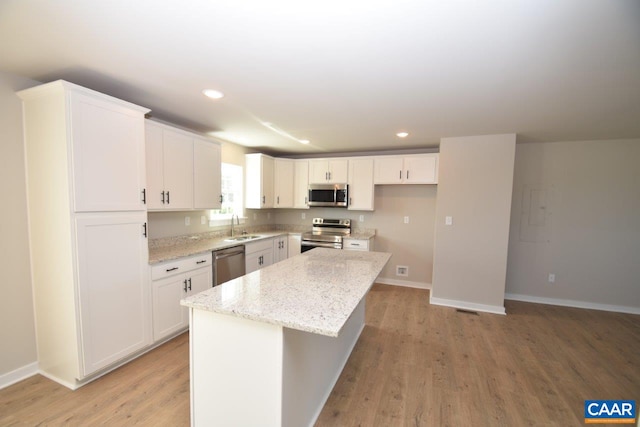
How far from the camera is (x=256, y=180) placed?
4.46m

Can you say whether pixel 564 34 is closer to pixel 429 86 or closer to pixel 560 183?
pixel 429 86

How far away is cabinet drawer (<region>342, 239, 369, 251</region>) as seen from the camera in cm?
439

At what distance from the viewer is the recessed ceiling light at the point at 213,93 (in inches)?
88.0

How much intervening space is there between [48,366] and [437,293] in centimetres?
421

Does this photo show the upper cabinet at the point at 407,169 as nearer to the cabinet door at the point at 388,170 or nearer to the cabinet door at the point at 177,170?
the cabinet door at the point at 388,170

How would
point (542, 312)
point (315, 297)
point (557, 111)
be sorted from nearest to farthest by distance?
point (315, 297)
point (557, 111)
point (542, 312)

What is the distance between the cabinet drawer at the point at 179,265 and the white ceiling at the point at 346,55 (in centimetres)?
153

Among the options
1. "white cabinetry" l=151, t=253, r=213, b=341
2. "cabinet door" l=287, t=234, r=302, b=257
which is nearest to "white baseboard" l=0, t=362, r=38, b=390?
"white cabinetry" l=151, t=253, r=213, b=341

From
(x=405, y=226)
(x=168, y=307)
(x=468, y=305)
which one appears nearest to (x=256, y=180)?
(x=168, y=307)

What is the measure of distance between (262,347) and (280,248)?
10.6 feet

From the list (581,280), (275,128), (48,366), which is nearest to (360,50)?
(275,128)

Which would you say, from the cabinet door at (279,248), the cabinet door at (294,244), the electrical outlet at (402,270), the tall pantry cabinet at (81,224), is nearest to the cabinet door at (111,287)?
the tall pantry cabinet at (81,224)

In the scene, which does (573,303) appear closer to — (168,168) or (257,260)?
(257,260)

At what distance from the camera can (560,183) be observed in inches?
154
